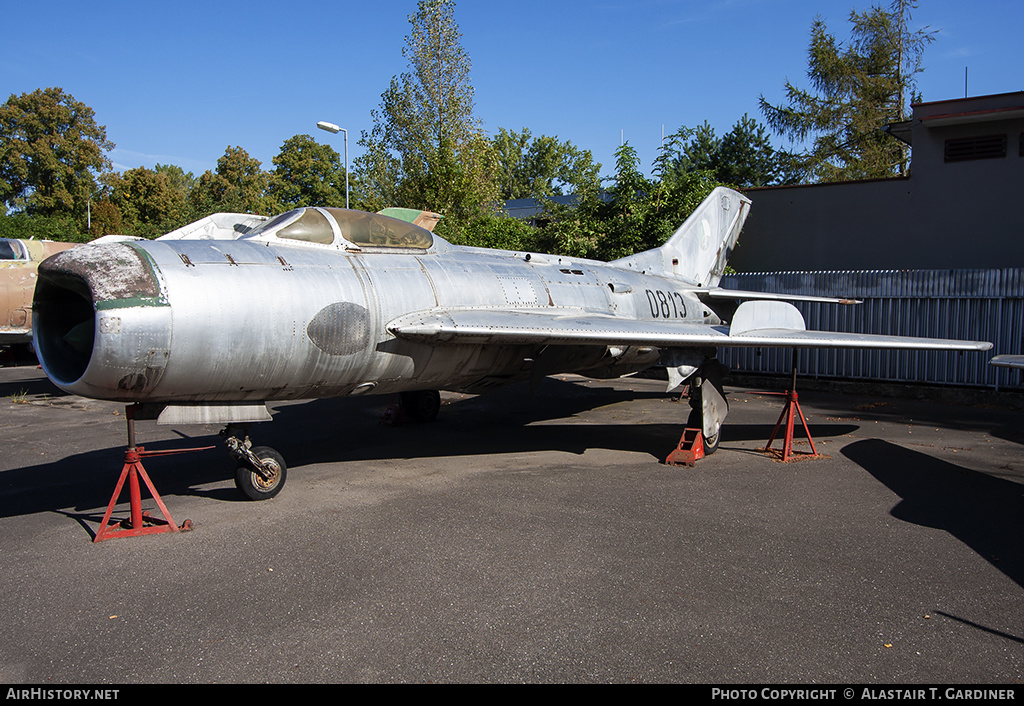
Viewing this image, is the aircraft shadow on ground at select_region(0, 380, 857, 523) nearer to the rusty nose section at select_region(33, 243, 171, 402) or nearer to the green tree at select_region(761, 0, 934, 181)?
the rusty nose section at select_region(33, 243, 171, 402)

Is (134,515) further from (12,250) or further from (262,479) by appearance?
(12,250)

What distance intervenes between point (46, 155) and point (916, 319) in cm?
5750

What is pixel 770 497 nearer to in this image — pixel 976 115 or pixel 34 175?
pixel 976 115

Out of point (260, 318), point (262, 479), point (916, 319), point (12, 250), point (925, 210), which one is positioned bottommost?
point (262, 479)

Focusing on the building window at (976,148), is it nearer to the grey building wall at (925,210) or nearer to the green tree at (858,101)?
the grey building wall at (925,210)

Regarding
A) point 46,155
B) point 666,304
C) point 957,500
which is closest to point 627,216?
point 666,304

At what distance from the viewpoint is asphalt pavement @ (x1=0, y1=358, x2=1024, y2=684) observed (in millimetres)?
3576

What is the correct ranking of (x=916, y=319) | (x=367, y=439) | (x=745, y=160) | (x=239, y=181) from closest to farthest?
(x=367, y=439)
(x=916, y=319)
(x=745, y=160)
(x=239, y=181)

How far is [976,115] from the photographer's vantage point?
1533 centimetres

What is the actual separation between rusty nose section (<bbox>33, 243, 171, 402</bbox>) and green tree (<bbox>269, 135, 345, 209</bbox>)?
197ft

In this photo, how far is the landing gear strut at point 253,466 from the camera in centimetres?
615

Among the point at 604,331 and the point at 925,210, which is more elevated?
the point at 925,210

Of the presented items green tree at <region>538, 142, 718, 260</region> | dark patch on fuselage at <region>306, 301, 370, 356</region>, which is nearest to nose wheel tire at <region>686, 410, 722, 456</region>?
dark patch on fuselage at <region>306, 301, 370, 356</region>

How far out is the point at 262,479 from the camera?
250 inches
